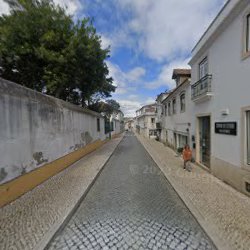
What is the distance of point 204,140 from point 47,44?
1014 centimetres

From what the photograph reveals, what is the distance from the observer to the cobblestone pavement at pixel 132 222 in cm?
326

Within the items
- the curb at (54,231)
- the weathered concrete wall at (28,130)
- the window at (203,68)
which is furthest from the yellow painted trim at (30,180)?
the window at (203,68)

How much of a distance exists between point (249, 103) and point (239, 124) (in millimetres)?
783

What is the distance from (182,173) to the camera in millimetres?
7812

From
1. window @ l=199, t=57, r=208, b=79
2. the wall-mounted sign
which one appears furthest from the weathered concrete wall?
window @ l=199, t=57, r=208, b=79

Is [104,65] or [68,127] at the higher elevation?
[104,65]

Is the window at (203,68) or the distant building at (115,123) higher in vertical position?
the window at (203,68)

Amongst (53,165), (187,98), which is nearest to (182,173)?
(187,98)

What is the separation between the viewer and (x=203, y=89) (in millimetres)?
7887

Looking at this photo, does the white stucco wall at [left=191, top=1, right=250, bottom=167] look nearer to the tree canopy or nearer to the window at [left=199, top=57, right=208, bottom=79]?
the window at [left=199, top=57, right=208, bottom=79]

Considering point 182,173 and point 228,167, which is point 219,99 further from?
point 182,173

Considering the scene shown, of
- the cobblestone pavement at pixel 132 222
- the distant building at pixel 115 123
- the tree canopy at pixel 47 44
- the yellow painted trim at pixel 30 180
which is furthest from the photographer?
the distant building at pixel 115 123

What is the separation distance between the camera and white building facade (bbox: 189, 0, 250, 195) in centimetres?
524

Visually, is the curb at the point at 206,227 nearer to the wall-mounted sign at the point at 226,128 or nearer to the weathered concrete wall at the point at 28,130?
the wall-mounted sign at the point at 226,128
